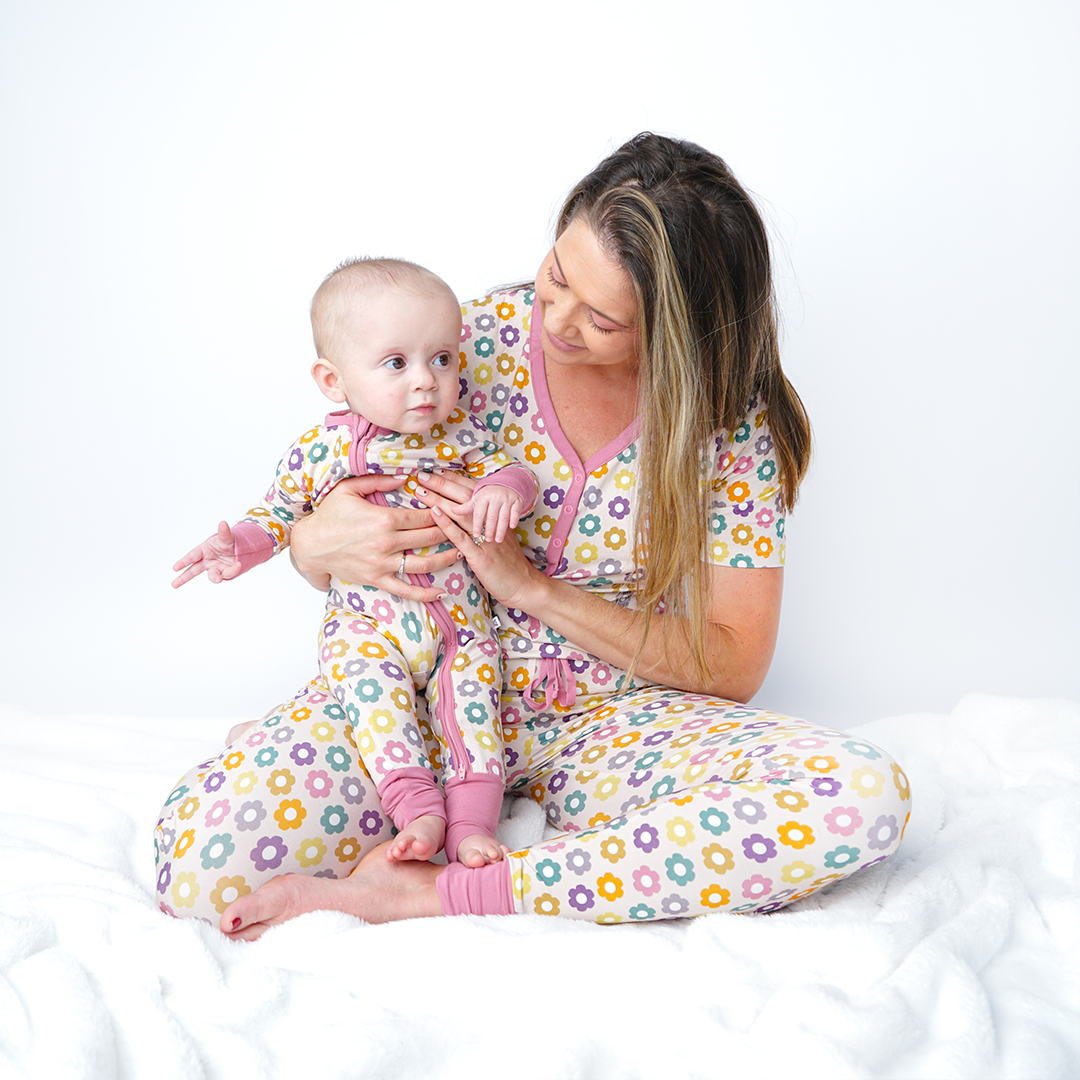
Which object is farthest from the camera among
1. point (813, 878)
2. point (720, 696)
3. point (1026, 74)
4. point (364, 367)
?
point (1026, 74)

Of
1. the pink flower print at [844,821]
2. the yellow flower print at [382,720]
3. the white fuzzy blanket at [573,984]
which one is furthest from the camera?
the yellow flower print at [382,720]

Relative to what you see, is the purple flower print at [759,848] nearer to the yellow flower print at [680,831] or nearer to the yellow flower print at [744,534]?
the yellow flower print at [680,831]

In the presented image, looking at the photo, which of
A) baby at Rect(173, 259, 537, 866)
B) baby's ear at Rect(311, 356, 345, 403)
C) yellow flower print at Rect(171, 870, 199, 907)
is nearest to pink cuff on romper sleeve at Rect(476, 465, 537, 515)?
baby at Rect(173, 259, 537, 866)

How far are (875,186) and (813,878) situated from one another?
1734 millimetres

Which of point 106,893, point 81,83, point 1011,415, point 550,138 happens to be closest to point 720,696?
point 106,893

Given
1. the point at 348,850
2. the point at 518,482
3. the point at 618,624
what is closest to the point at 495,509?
the point at 518,482

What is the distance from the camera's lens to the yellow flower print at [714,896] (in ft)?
4.58

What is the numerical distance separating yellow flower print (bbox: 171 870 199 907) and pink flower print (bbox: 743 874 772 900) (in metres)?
0.73

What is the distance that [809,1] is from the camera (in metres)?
2.50

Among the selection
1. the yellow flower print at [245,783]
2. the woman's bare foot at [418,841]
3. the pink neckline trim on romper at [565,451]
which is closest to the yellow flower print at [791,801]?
the woman's bare foot at [418,841]

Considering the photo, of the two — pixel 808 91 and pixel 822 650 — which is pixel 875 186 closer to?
pixel 808 91

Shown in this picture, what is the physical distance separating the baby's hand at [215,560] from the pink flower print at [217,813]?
34cm

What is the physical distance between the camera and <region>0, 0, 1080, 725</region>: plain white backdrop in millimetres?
2479

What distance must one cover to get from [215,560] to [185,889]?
0.48 m
